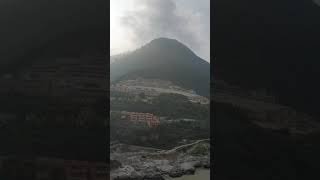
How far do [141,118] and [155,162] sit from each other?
4.90 metres

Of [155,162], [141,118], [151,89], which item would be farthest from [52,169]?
[151,89]

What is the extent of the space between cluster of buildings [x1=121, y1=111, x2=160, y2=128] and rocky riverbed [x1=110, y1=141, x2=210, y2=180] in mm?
2232

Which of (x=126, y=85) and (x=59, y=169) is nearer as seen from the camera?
(x=59, y=169)

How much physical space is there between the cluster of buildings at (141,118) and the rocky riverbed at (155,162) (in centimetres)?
223

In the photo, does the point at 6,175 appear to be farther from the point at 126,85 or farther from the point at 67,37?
the point at 126,85

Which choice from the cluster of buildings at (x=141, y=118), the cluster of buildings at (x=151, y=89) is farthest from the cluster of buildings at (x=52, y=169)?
the cluster of buildings at (x=151, y=89)

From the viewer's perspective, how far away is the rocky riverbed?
9.35 meters

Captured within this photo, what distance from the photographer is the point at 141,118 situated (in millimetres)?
15930

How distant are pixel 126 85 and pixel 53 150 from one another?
1492 cm

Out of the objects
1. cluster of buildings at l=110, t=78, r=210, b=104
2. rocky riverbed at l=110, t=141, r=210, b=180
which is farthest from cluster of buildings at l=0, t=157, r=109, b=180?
cluster of buildings at l=110, t=78, r=210, b=104

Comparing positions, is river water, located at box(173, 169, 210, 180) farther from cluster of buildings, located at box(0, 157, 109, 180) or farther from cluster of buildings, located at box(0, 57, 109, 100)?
cluster of buildings, located at box(0, 57, 109, 100)

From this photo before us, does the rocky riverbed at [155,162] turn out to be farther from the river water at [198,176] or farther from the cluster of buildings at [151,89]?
the cluster of buildings at [151,89]
